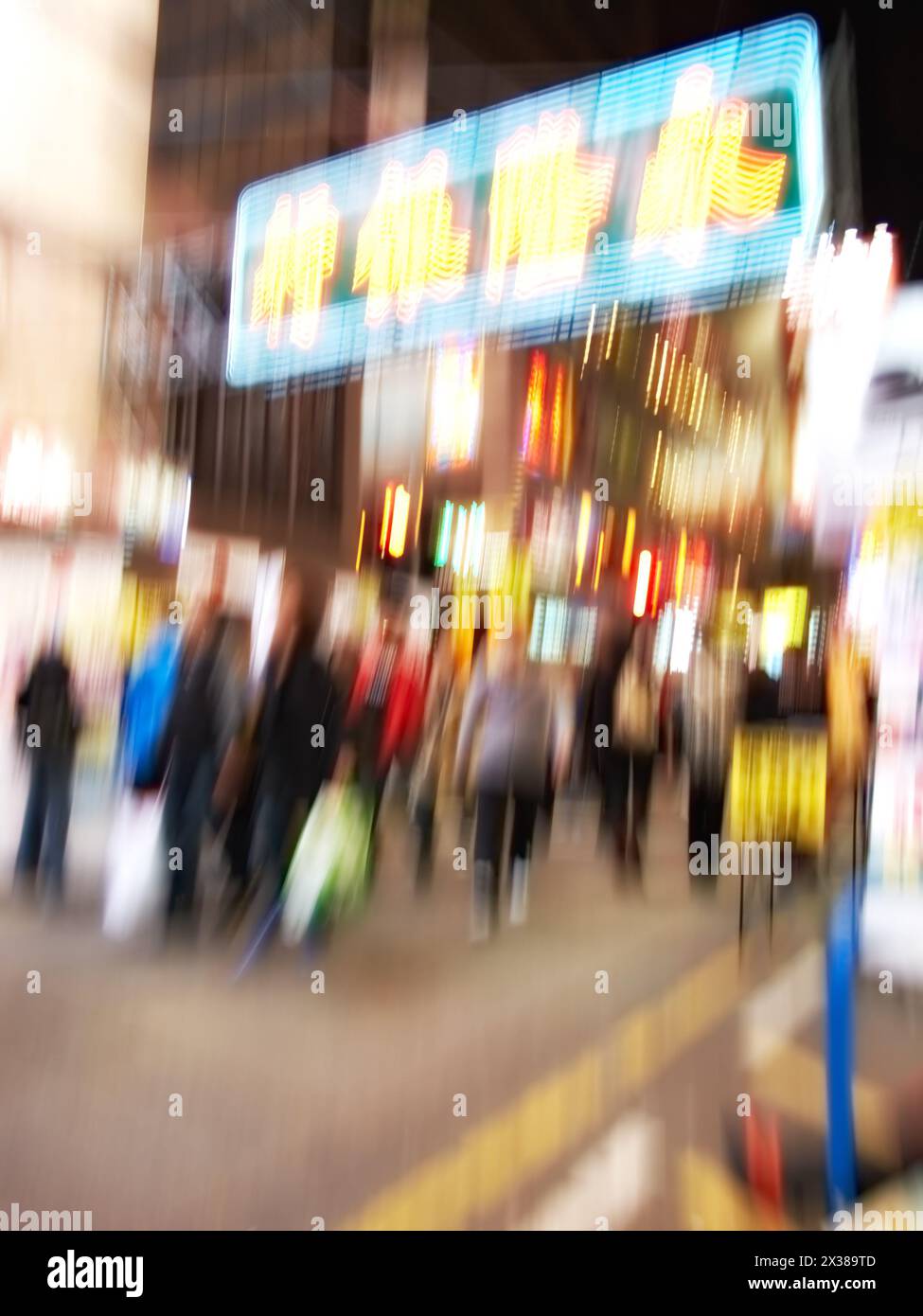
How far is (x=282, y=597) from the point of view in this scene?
1.51m

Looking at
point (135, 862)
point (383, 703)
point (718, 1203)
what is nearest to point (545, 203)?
point (383, 703)

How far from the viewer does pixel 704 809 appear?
134 cm

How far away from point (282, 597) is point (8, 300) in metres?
0.67

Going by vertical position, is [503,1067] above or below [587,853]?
below

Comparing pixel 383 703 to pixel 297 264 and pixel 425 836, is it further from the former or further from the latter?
pixel 297 264

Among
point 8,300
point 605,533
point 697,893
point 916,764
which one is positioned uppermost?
point 8,300

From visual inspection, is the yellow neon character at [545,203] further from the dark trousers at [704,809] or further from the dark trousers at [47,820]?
A: the dark trousers at [47,820]

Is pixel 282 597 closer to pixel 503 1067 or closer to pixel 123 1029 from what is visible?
pixel 123 1029

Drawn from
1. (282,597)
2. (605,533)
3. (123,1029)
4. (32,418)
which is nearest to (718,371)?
(605,533)

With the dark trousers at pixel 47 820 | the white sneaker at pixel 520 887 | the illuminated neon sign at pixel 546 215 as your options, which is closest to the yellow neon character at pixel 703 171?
the illuminated neon sign at pixel 546 215

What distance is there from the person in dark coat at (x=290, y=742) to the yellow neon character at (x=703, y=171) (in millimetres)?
952

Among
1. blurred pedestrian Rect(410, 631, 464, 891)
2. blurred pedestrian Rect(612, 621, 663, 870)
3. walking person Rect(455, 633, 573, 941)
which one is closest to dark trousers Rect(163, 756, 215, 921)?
blurred pedestrian Rect(410, 631, 464, 891)
